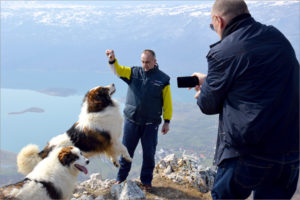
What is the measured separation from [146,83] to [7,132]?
119460 mm

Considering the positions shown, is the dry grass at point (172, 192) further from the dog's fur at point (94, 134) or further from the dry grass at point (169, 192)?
the dog's fur at point (94, 134)

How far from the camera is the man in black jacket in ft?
6.90

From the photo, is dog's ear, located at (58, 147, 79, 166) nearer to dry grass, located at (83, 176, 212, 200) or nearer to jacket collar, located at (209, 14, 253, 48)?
dry grass, located at (83, 176, 212, 200)

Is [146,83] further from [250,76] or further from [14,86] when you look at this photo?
[14,86]

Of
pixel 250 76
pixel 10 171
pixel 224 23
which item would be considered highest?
pixel 224 23

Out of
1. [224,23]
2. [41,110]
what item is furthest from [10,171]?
[41,110]

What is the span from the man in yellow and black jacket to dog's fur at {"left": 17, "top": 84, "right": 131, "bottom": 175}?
0.27 meters

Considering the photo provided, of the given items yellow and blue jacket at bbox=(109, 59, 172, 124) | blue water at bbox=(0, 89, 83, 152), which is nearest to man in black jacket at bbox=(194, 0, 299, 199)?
yellow and blue jacket at bbox=(109, 59, 172, 124)

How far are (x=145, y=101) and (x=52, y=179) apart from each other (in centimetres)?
228

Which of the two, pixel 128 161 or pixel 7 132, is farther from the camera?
pixel 7 132

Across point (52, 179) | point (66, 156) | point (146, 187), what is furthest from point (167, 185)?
point (52, 179)

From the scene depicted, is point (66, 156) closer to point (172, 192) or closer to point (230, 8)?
Answer: point (172, 192)

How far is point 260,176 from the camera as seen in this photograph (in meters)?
2.26

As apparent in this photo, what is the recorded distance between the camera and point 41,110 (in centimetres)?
12394
